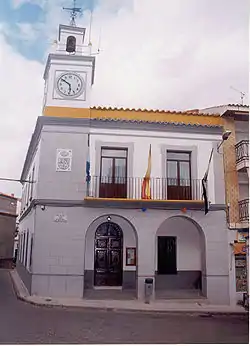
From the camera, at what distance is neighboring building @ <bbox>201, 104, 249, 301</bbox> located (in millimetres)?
5449

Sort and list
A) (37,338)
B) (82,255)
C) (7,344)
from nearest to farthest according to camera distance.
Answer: (7,344), (37,338), (82,255)

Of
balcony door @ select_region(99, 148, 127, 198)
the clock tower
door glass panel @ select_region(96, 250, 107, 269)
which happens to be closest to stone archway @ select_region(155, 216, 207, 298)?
door glass panel @ select_region(96, 250, 107, 269)

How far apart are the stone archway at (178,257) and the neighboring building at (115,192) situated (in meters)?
0.02

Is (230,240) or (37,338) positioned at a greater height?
(230,240)

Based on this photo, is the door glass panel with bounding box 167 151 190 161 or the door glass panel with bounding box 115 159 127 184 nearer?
the door glass panel with bounding box 115 159 127 184

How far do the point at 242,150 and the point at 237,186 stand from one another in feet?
1.82

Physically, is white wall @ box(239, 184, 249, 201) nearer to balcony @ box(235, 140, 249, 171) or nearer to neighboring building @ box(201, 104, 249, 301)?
neighboring building @ box(201, 104, 249, 301)

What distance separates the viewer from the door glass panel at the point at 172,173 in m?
5.67

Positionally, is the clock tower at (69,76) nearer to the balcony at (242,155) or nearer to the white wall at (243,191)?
the balcony at (242,155)

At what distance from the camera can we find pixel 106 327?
3.74 metres

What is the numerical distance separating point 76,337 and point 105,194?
2.48m

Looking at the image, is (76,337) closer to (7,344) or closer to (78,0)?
(7,344)

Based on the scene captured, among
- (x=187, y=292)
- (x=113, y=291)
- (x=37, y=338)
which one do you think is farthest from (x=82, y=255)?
(x=37, y=338)

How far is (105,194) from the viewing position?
5508mm
